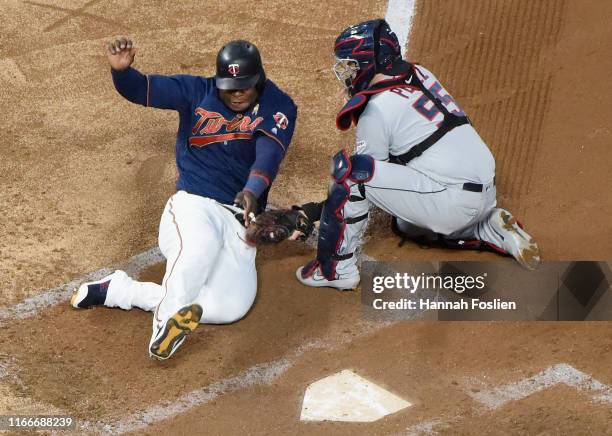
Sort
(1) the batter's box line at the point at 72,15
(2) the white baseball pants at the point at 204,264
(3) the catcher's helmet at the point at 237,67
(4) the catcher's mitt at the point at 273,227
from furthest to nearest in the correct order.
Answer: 1. (1) the batter's box line at the point at 72,15
2. (3) the catcher's helmet at the point at 237,67
3. (4) the catcher's mitt at the point at 273,227
4. (2) the white baseball pants at the point at 204,264

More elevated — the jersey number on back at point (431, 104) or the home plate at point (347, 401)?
the jersey number on back at point (431, 104)

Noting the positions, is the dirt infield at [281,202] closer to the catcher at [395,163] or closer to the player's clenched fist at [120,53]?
the catcher at [395,163]

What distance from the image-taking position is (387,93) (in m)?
6.99

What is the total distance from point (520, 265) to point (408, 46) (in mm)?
3093

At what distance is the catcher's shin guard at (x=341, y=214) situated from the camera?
6.94 metres

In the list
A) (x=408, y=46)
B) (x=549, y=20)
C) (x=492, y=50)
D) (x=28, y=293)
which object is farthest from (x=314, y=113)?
(x=28, y=293)

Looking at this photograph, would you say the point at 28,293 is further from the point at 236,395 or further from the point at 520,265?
the point at 520,265

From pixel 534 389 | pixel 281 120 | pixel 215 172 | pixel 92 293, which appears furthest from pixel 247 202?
pixel 534 389

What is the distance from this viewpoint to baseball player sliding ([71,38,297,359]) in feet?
22.1

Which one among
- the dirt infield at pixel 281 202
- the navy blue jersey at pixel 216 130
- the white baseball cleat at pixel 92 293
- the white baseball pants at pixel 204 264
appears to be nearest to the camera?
the dirt infield at pixel 281 202

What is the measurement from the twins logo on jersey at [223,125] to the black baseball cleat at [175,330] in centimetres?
146

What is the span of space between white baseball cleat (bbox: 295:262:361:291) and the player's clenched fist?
197cm

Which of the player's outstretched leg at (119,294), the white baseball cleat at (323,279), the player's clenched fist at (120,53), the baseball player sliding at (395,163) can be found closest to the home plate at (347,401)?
the white baseball cleat at (323,279)

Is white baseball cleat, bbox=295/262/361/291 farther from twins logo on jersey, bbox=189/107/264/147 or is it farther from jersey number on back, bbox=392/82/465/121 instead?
jersey number on back, bbox=392/82/465/121
